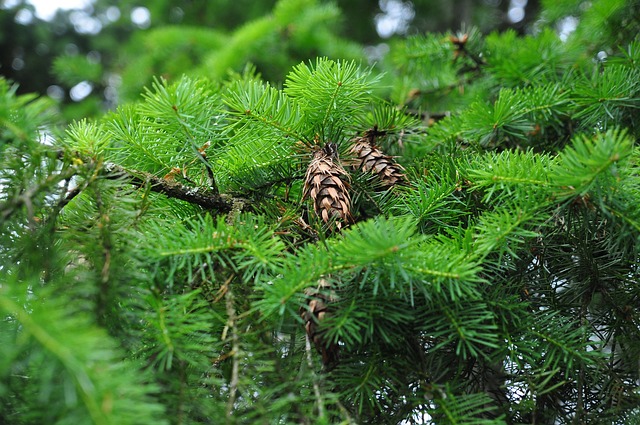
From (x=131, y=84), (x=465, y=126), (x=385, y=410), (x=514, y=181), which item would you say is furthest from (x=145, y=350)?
(x=131, y=84)

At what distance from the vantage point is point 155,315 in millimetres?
475

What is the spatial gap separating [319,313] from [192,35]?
4.80ft

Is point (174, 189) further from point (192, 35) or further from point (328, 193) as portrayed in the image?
point (192, 35)

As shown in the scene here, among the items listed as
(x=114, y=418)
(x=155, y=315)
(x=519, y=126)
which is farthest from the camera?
(x=519, y=126)

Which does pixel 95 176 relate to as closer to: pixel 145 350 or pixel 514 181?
pixel 145 350

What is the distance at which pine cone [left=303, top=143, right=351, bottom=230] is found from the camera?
0.58 m

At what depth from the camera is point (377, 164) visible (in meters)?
0.68

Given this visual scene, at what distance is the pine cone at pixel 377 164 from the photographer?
677mm

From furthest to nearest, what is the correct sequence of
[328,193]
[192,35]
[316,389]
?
[192,35] < [328,193] < [316,389]

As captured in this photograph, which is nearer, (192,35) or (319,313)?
(319,313)

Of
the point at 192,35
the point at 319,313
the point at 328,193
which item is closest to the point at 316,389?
the point at 319,313

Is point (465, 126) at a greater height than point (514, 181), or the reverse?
point (465, 126)

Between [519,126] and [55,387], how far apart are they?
681 mm

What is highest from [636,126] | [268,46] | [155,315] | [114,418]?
[268,46]
